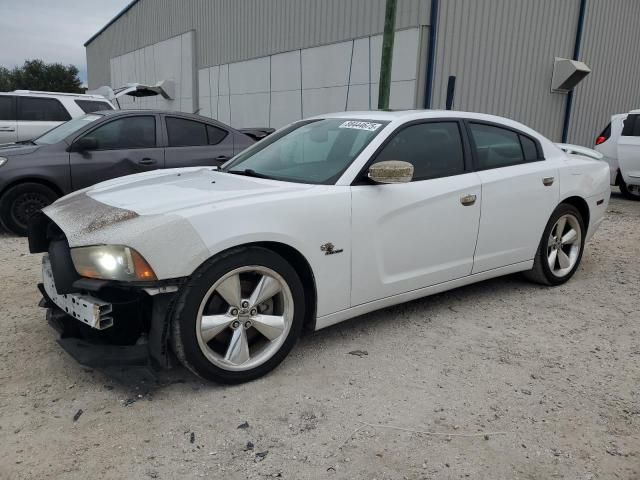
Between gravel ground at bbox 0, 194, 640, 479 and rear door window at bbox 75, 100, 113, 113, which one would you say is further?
rear door window at bbox 75, 100, 113, 113

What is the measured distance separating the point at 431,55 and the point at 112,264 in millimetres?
8708

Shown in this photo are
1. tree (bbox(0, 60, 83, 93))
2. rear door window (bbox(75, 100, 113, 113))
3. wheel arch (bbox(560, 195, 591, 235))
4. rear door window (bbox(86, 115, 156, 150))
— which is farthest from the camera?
tree (bbox(0, 60, 83, 93))

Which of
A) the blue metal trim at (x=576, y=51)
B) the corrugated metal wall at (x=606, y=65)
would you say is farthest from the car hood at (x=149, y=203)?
the corrugated metal wall at (x=606, y=65)

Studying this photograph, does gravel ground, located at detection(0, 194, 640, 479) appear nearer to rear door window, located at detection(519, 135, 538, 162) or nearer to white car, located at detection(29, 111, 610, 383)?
white car, located at detection(29, 111, 610, 383)

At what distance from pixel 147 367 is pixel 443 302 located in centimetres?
240

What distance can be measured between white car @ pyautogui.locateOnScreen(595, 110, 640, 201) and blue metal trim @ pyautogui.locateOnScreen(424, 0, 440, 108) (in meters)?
3.22

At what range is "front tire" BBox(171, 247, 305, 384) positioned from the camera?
2652 mm

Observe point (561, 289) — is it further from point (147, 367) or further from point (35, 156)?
point (35, 156)

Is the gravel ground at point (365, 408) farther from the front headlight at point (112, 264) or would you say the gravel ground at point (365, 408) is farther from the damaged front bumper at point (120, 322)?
the front headlight at point (112, 264)

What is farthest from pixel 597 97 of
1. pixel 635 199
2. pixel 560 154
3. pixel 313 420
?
Answer: pixel 313 420

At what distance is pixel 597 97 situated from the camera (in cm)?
1390

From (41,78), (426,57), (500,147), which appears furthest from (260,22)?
(41,78)

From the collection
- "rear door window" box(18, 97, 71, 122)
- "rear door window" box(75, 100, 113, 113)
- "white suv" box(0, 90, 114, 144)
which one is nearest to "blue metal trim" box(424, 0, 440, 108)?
"rear door window" box(75, 100, 113, 113)

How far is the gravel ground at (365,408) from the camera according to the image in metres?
2.28
